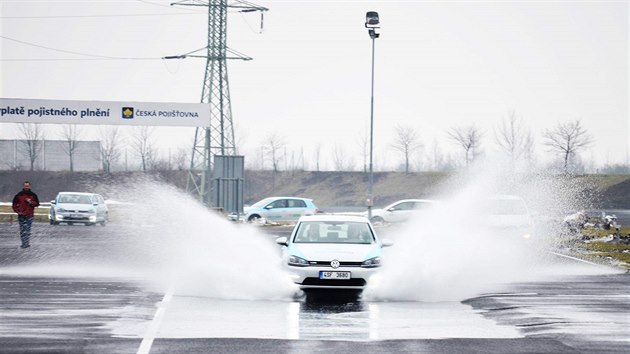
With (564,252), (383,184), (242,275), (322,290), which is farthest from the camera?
(383,184)

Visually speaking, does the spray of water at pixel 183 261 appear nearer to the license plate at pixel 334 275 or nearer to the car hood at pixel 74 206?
the license plate at pixel 334 275

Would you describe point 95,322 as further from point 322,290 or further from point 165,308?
point 322,290

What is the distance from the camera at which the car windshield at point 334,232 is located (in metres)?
19.5

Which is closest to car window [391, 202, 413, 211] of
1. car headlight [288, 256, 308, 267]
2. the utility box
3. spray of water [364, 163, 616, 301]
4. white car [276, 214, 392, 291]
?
the utility box

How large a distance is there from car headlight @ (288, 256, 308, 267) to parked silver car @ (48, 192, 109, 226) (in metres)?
33.1

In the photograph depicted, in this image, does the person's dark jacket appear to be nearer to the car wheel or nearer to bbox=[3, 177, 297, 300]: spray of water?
bbox=[3, 177, 297, 300]: spray of water

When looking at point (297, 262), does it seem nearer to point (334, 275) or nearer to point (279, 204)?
point (334, 275)

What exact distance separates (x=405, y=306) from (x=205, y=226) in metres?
20.7

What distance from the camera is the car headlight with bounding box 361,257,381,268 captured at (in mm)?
17909

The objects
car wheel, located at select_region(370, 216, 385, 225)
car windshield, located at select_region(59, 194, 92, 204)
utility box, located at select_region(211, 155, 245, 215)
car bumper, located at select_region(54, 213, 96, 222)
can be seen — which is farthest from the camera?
car wheel, located at select_region(370, 216, 385, 225)

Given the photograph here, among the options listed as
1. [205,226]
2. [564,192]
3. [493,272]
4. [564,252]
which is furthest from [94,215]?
[564,192]

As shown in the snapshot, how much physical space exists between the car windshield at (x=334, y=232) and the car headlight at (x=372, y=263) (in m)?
1.26

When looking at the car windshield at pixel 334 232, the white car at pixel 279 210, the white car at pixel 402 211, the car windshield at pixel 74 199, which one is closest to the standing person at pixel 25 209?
the car windshield at pixel 334 232

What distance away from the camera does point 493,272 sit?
2458cm
